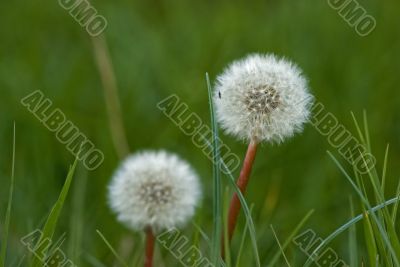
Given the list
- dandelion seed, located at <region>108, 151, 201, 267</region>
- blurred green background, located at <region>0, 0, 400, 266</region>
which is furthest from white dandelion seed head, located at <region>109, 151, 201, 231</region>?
blurred green background, located at <region>0, 0, 400, 266</region>

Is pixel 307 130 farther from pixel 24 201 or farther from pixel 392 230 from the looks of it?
pixel 392 230

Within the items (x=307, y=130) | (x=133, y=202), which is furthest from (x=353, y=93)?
(x=133, y=202)

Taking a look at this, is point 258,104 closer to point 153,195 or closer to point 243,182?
point 243,182

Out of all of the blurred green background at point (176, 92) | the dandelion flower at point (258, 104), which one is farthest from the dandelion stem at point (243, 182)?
the blurred green background at point (176, 92)

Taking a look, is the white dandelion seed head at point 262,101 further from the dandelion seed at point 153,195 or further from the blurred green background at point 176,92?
the blurred green background at point 176,92

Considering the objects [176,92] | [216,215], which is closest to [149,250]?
[216,215]

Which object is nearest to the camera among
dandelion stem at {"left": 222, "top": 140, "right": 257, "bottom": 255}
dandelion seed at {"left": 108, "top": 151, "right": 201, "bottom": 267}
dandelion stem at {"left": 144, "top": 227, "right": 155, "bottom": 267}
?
dandelion stem at {"left": 222, "top": 140, "right": 257, "bottom": 255}

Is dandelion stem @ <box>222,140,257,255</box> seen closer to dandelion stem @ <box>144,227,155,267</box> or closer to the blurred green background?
dandelion stem @ <box>144,227,155,267</box>
